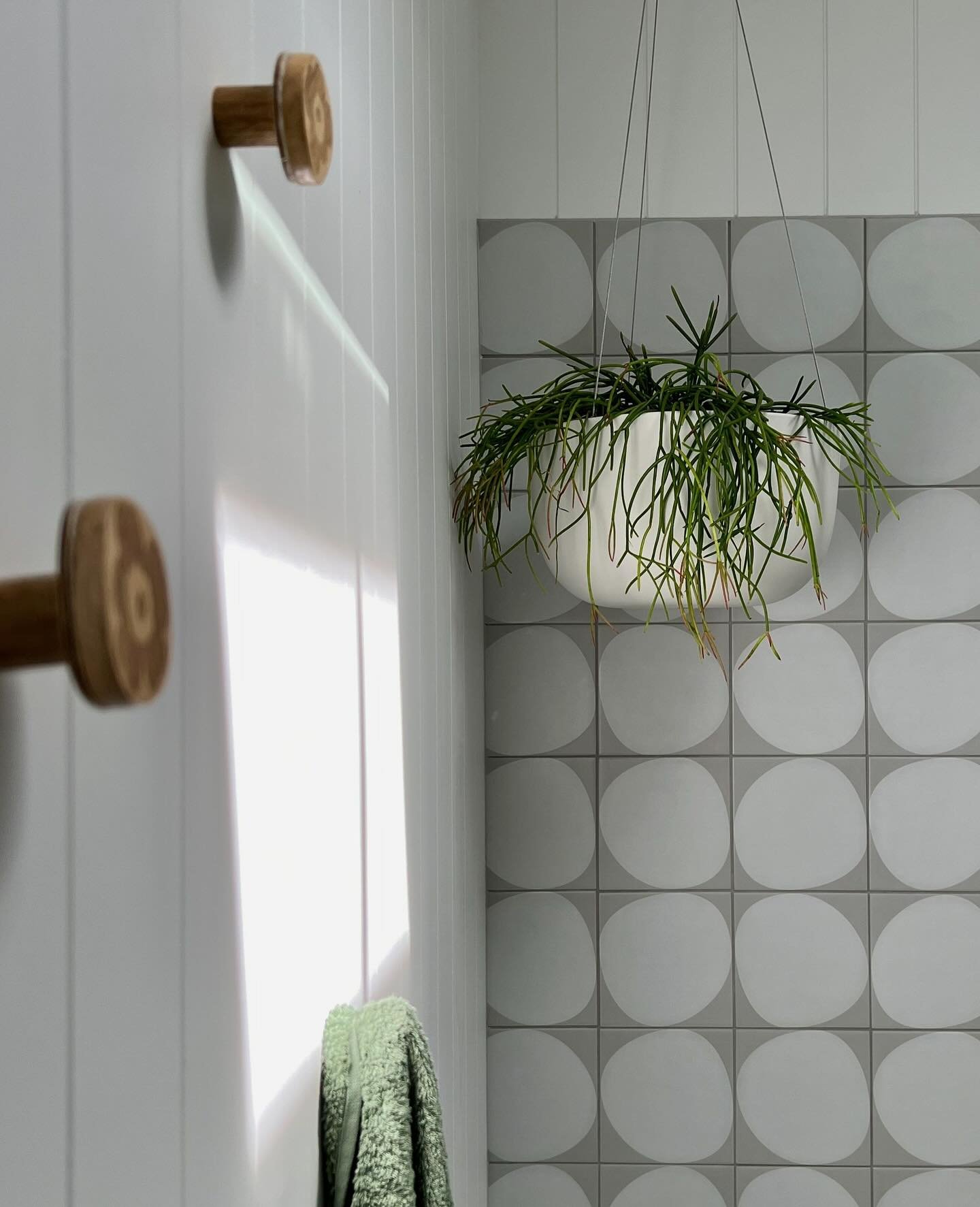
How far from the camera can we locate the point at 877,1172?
1522 mm

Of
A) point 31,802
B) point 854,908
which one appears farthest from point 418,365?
point 854,908

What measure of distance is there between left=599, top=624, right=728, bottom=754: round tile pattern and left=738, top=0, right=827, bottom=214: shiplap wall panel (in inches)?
24.8

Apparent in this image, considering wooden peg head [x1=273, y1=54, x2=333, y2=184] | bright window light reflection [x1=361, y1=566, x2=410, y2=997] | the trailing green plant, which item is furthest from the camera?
the trailing green plant

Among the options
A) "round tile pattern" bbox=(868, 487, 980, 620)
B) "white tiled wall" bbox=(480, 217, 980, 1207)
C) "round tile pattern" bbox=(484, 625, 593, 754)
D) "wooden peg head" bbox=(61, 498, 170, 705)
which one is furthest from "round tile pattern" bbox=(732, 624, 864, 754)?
"wooden peg head" bbox=(61, 498, 170, 705)

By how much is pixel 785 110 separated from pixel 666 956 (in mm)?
1212

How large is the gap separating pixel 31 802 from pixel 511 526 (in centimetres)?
129

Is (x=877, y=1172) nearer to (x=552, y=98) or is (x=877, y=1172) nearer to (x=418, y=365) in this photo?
(x=418, y=365)

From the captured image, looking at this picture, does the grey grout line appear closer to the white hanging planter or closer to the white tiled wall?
the white tiled wall

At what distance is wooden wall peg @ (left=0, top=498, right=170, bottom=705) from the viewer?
193 millimetres

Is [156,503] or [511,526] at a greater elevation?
[511,526]

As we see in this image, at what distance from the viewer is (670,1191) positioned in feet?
5.01

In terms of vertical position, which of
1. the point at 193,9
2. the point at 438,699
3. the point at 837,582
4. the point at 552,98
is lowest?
the point at 438,699

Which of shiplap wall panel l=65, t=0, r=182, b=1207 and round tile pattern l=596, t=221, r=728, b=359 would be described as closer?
shiplap wall panel l=65, t=0, r=182, b=1207

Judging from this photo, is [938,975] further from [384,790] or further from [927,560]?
[384,790]
